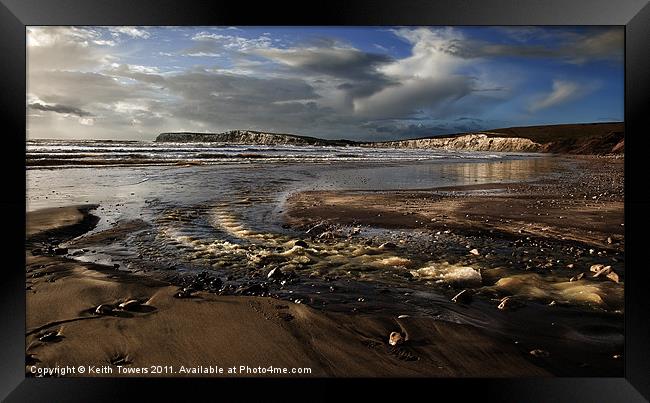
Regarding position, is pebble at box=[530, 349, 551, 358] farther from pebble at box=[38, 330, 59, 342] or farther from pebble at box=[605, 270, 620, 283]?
pebble at box=[38, 330, 59, 342]

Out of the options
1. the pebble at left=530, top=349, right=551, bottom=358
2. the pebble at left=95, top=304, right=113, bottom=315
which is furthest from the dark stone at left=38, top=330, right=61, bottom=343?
the pebble at left=530, top=349, right=551, bottom=358

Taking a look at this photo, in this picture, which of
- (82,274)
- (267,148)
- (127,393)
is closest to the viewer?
(127,393)

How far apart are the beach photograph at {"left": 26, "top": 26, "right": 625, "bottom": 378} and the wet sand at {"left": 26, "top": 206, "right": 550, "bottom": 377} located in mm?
13

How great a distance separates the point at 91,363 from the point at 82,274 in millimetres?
616

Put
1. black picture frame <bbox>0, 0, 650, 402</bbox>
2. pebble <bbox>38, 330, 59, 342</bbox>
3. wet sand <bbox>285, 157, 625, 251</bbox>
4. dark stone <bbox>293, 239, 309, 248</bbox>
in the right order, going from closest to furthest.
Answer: black picture frame <bbox>0, 0, 650, 402</bbox>
pebble <bbox>38, 330, 59, 342</bbox>
wet sand <bbox>285, 157, 625, 251</bbox>
dark stone <bbox>293, 239, 309, 248</bbox>

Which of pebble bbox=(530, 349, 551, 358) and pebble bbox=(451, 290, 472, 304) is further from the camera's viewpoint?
pebble bbox=(451, 290, 472, 304)

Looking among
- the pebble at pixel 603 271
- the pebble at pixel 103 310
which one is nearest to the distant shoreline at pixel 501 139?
the pebble at pixel 603 271

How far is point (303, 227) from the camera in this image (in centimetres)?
299

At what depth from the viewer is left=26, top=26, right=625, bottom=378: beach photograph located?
2467 mm

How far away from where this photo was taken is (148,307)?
2545 millimetres

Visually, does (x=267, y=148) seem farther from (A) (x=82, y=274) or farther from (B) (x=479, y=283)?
(B) (x=479, y=283)
